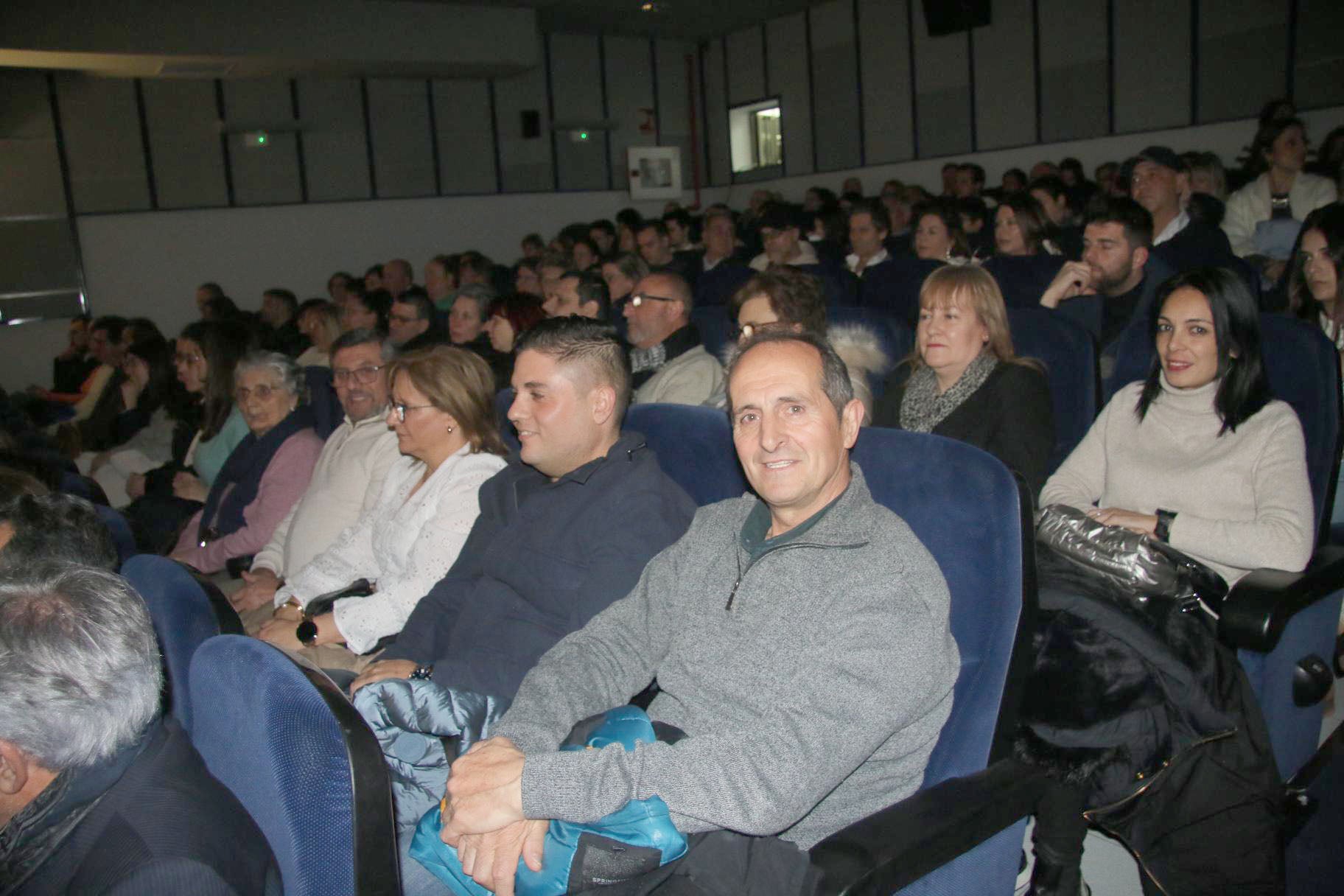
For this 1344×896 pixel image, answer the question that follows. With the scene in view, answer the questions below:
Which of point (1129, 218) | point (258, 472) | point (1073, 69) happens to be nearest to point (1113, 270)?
point (1129, 218)

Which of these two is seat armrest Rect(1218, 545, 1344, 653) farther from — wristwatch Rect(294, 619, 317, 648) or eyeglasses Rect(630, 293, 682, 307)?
eyeglasses Rect(630, 293, 682, 307)

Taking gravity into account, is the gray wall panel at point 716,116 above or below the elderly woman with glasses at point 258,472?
above

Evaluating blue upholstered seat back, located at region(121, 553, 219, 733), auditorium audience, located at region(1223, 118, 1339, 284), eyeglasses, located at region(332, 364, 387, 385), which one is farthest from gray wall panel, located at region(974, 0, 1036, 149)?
blue upholstered seat back, located at region(121, 553, 219, 733)

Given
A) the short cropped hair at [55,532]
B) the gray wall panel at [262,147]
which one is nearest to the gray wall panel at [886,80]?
the gray wall panel at [262,147]

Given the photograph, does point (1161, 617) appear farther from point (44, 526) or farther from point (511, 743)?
point (44, 526)

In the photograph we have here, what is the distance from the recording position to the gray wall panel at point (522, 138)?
12.2 metres

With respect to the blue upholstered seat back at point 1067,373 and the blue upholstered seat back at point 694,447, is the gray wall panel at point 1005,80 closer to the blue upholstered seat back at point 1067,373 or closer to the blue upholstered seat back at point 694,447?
the blue upholstered seat back at point 1067,373

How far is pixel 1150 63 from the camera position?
8953 millimetres

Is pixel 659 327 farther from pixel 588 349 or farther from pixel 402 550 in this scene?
pixel 588 349

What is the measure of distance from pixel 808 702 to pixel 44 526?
1490 mm

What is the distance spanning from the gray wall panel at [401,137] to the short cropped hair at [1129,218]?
9623 millimetres

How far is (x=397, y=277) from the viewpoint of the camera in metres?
8.29

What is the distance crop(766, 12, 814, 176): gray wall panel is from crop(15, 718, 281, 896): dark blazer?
12.1 meters

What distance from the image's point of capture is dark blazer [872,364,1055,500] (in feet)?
8.15
